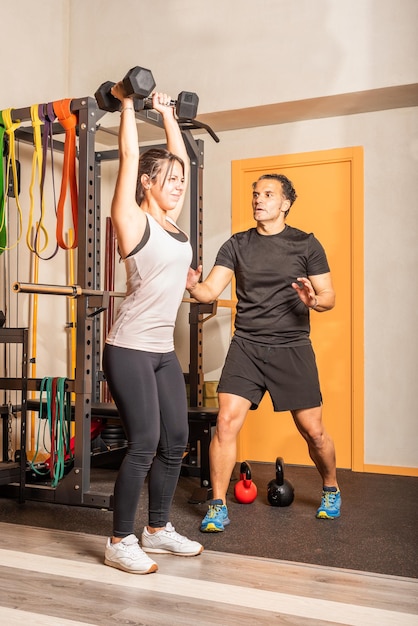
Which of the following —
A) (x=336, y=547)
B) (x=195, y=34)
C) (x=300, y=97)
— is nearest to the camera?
(x=336, y=547)

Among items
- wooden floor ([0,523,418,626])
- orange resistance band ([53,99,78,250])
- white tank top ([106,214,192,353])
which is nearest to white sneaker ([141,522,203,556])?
wooden floor ([0,523,418,626])

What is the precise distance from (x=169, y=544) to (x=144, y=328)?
0.79 metres

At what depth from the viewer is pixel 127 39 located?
4926 millimetres

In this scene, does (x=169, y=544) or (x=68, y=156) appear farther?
(x=68, y=156)

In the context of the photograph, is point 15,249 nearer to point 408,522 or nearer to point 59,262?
point 59,262

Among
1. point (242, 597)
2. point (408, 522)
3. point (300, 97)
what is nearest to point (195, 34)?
point (300, 97)

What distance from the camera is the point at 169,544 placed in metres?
2.60

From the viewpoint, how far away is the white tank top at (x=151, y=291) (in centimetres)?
238

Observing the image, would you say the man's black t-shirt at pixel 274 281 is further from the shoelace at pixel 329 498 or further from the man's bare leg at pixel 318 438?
the shoelace at pixel 329 498

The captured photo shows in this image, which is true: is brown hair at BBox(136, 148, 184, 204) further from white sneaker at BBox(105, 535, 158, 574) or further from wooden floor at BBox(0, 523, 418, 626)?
wooden floor at BBox(0, 523, 418, 626)

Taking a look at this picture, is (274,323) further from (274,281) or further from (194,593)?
(194,593)

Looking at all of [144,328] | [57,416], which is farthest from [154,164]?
[57,416]

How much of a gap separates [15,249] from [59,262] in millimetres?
445

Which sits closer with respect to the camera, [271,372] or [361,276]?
[271,372]
